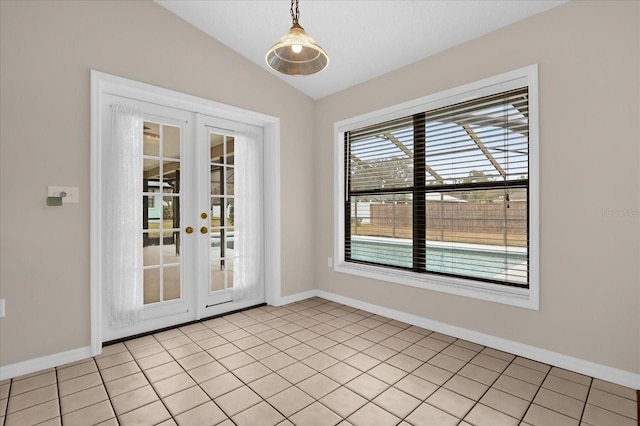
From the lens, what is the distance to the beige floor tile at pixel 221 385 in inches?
83.0

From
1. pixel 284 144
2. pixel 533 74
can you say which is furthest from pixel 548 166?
pixel 284 144

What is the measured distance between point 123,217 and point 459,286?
10.4 feet

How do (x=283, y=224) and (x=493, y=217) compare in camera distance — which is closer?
(x=493, y=217)

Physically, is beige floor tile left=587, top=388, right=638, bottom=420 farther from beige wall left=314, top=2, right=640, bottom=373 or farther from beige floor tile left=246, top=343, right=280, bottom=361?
beige floor tile left=246, top=343, right=280, bottom=361

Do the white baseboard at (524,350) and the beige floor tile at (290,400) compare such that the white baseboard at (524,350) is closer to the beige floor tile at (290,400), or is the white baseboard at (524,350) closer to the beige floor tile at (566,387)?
the beige floor tile at (566,387)

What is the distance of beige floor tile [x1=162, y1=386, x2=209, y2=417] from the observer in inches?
76.2

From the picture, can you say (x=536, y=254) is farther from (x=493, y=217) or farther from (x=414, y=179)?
(x=414, y=179)

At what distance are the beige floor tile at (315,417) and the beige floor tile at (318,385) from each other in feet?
0.41

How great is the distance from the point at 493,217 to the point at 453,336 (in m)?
1.17

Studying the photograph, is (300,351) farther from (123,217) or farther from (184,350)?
(123,217)

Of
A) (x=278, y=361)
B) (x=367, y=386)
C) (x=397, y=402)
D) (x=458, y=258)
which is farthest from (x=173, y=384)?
(x=458, y=258)

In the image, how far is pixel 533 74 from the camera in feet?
8.25

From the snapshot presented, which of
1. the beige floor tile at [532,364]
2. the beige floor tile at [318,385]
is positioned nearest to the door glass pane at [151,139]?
the beige floor tile at [318,385]

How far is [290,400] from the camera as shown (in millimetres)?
2021
